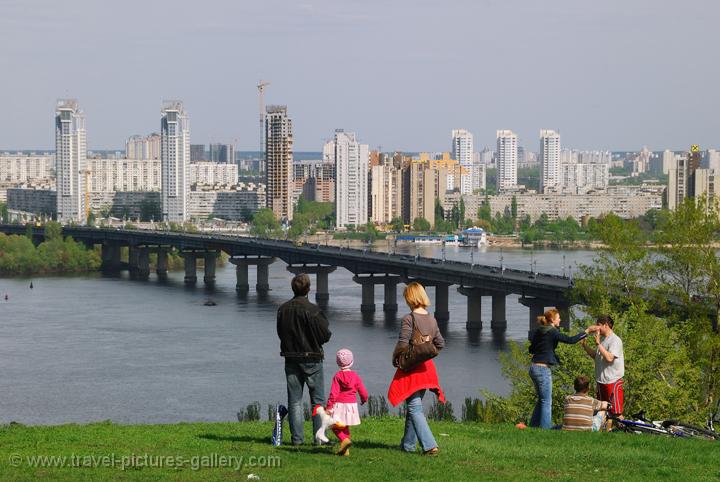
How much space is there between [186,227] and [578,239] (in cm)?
4013

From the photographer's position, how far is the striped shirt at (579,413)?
1212cm

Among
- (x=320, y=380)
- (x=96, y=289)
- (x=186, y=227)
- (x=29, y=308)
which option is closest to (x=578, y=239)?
(x=186, y=227)

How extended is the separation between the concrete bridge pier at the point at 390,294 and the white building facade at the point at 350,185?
9101 centimetres

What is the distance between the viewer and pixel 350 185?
6156 inches

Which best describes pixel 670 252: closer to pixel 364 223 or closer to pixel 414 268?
pixel 414 268

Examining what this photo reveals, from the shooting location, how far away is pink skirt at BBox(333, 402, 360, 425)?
10688mm

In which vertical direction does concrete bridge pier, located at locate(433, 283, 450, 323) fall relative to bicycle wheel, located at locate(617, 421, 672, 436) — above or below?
below

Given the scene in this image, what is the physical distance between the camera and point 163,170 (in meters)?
160

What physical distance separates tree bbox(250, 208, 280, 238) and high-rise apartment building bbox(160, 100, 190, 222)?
531 inches

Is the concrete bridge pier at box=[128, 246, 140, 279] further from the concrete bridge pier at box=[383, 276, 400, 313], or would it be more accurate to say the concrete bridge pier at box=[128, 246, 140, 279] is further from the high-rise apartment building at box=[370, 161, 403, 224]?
the high-rise apartment building at box=[370, 161, 403, 224]

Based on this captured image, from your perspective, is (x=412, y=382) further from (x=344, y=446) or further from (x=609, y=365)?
(x=609, y=365)

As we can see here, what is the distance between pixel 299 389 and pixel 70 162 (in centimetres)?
14729

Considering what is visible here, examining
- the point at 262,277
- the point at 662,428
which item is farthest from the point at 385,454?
the point at 262,277

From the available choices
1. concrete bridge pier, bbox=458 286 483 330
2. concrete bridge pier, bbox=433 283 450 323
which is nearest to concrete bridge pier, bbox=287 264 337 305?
concrete bridge pier, bbox=433 283 450 323
